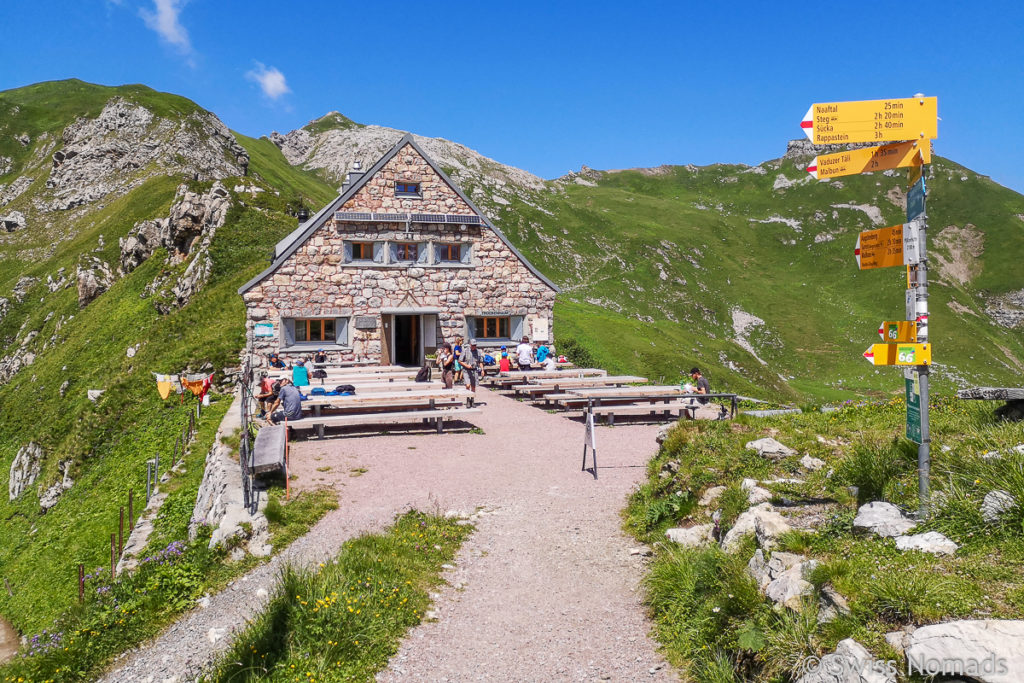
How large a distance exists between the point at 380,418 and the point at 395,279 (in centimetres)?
1153

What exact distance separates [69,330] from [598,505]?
146 feet

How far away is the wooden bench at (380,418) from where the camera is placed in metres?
16.2

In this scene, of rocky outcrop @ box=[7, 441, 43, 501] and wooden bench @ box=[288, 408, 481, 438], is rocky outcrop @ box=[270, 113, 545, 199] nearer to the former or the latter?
rocky outcrop @ box=[7, 441, 43, 501]

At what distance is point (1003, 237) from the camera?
9138 centimetres

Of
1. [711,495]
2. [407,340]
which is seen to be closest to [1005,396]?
[711,495]

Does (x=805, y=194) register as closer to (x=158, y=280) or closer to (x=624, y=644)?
(x=158, y=280)

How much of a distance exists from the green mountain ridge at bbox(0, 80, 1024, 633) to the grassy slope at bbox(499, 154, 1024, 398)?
0.32 metres

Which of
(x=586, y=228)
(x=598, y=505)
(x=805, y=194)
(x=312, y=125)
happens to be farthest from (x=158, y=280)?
(x=312, y=125)

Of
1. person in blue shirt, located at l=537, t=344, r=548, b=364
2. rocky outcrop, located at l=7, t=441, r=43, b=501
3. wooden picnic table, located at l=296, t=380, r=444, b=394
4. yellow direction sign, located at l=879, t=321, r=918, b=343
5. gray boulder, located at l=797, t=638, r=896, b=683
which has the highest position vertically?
yellow direction sign, located at l=879, t=321, r=918, b=343

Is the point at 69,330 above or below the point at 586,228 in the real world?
below

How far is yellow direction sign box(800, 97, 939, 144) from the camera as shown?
21.6 feet

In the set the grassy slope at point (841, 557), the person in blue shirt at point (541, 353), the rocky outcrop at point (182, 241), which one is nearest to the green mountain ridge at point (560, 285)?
the rocky outcrop at point (182, 241)

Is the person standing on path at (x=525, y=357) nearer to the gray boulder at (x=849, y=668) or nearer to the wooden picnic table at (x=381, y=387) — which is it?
the wooden picnic table at (x=381, y=387)

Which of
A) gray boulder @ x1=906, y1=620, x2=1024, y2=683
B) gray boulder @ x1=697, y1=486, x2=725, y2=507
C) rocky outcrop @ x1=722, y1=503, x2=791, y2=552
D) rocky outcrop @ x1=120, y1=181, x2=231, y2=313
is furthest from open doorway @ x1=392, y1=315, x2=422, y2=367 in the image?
gray boulder @ x1=906, y1=620, x2=1024, y2=683
